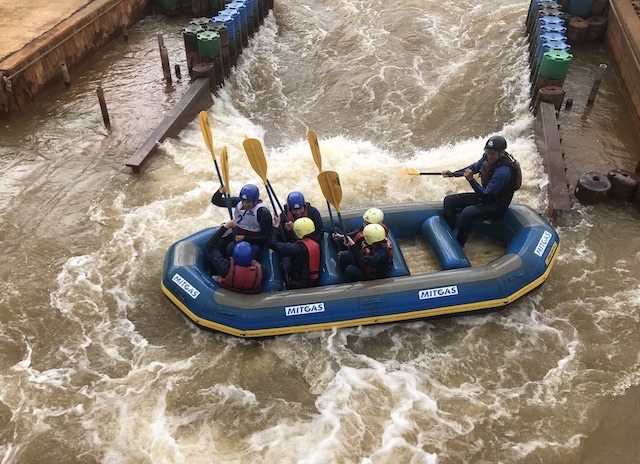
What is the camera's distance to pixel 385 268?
624 centimetres

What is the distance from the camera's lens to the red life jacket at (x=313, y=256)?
6119 millimetres

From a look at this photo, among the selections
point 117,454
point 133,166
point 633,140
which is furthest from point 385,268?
point 633,140

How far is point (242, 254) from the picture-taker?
6016 mm

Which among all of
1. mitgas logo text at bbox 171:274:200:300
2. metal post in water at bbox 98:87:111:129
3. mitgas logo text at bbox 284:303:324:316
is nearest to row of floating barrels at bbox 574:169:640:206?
mitgas logo text at bbox 284:303:324:316

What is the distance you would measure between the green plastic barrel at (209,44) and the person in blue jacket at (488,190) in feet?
19.7

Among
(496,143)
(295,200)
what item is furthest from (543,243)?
(295,200)

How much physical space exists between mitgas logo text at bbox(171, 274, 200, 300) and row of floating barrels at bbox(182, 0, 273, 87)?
19.3 ft

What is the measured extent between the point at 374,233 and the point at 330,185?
78cm

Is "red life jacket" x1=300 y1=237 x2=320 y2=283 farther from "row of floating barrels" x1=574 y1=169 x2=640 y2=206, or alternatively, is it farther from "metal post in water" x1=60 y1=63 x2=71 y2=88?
"metal post in water" x1=60 y1=63 x2=71 y2=88

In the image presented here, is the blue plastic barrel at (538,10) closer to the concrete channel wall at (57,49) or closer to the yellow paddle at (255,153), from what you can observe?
the yellow paddle at (255,153)

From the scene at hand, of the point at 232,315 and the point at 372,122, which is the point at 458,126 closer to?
the point at 372,122

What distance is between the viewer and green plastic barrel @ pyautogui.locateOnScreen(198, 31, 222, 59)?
1090 cm

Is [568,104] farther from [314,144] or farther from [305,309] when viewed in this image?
[305,309]

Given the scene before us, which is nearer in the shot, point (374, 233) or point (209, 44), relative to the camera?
point (374, 233)
